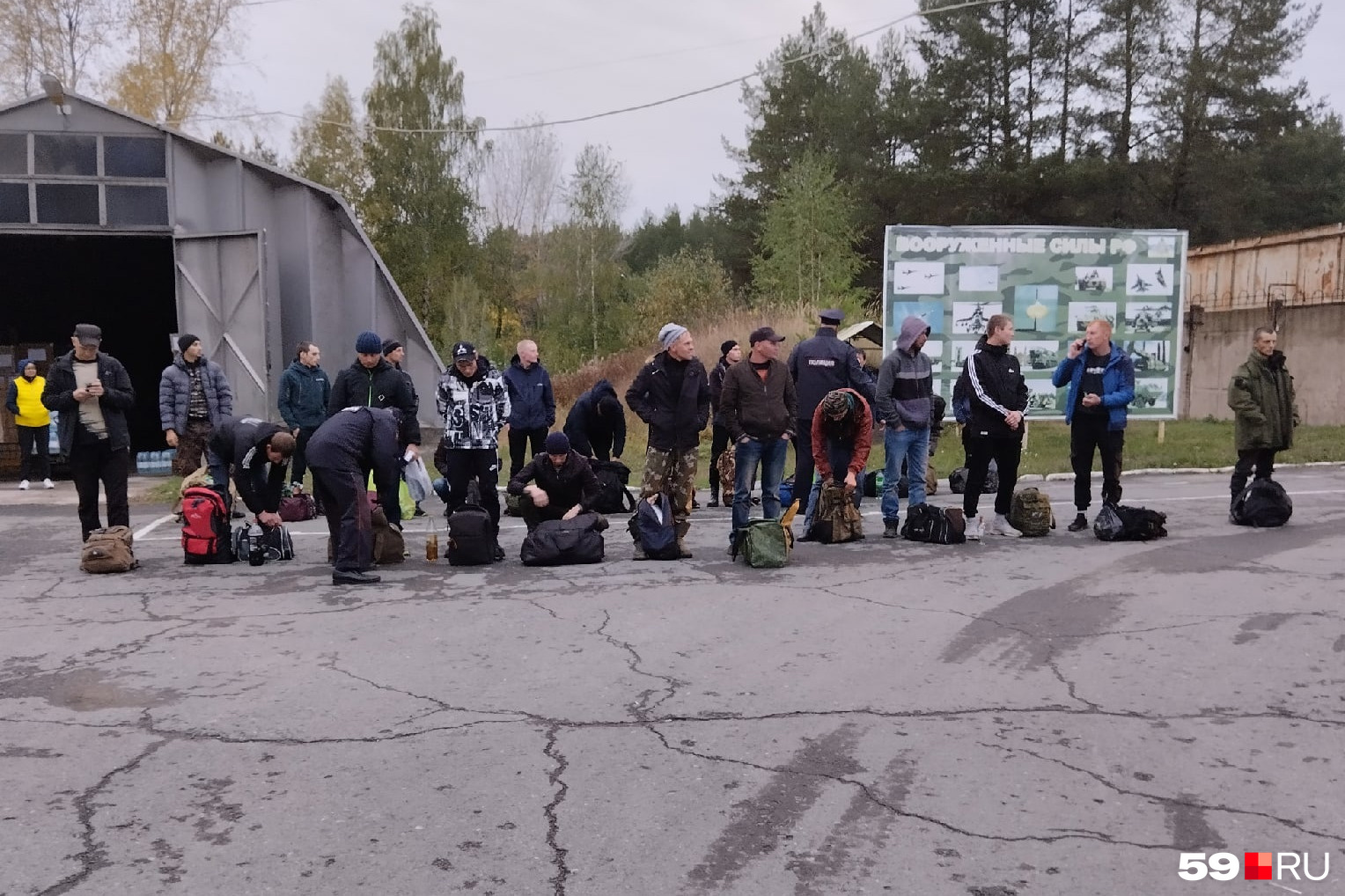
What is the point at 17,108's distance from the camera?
1518 centimetres

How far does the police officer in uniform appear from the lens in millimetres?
9805

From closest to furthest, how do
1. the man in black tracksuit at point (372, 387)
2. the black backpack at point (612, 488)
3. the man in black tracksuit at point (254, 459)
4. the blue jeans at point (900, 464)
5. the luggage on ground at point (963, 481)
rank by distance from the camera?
the man in black tracksuit at point (254, 459) → the man in black tracksuit at point (372, 387) → the blue jeans at point (900, 464) → the black backpack at point (612, 488) → the luggage on ground at point (963, 481)

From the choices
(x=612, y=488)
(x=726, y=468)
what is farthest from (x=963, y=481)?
(x=612, y=488)

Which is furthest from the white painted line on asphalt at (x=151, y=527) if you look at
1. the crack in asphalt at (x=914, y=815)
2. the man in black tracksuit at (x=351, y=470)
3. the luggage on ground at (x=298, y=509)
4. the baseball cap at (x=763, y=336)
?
the crack in asphalt at (x=914, y=815)

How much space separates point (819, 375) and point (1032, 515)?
2.29m

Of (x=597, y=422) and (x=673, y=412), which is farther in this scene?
(x=597, y=422)

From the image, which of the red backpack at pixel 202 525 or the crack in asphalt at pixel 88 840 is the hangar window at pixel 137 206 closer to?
the red backpack at pixel 202 525

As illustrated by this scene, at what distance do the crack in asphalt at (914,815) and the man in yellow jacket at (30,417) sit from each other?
13.5 meters

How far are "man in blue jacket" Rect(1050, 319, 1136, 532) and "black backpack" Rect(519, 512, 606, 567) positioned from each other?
455 cm

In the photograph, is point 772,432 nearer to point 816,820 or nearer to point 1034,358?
point 816,820

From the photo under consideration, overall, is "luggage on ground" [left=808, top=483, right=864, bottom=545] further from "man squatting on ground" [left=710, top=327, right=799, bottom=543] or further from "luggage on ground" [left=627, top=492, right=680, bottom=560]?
"luggage on ground" [left=627, top=492, right=680, bottom=560]

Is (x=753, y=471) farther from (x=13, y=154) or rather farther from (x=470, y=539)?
(x=13, y=154)

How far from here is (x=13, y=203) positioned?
15.5 metres

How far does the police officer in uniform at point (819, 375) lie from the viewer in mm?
9805
